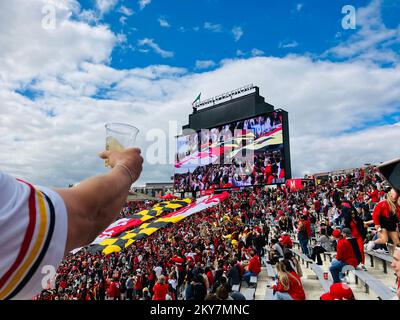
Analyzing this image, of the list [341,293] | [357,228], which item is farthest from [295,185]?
[341,293]

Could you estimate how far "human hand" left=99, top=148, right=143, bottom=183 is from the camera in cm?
120

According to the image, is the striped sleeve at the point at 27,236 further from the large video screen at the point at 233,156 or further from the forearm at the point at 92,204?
the large video screen at the point at 233,156

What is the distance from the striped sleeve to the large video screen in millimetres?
26381

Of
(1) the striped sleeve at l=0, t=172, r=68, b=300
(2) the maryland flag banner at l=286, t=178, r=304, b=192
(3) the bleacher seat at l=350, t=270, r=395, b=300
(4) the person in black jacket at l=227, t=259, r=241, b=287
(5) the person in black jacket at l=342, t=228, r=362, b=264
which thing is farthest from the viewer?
(2) the maryland flag banner at l=286, t=178, r=304, b=192

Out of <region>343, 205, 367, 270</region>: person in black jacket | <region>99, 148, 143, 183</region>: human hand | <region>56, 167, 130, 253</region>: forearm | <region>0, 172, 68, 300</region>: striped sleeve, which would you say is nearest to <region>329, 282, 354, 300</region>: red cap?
<region>343, 205, 367, 270</region>: person in black jacket

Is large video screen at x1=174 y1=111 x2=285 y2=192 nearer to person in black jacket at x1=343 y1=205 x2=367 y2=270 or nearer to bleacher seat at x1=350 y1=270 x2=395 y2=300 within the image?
person in black jacket at x1=343 y1=205 x2=367 y2=270

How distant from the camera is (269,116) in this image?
27906mm

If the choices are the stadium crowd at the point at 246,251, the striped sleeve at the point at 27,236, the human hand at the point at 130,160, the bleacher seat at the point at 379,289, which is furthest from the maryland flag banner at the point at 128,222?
the striped sleeve at the point at 27,236

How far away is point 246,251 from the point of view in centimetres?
1145

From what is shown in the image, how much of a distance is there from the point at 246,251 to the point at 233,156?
1905 centimetres

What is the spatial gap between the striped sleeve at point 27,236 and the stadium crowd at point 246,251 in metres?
1.39

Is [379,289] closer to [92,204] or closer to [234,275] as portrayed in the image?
[234,275]
